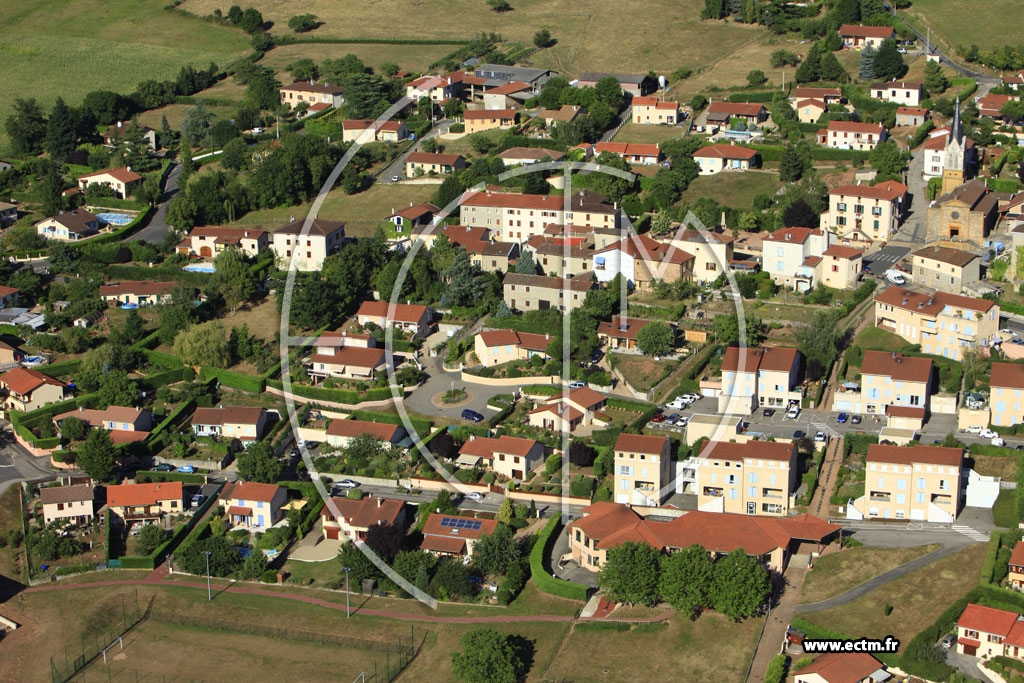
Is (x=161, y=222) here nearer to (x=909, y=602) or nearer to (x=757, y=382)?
(x=757, y=382)

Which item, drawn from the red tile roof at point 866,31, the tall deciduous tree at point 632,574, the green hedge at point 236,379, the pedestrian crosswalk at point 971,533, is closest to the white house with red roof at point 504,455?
the tall deciduous tree at point 632,574

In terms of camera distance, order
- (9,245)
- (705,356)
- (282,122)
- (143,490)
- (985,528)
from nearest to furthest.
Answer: (985,528), (143,490), (705,356), (9,245), (282,122)

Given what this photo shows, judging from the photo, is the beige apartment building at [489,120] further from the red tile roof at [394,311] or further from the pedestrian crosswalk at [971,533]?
the pedestrian crosswalk at [971,533]

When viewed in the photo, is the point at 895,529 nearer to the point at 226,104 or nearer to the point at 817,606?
the point at 817,606

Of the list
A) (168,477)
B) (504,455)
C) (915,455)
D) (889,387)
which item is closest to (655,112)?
(889,387)

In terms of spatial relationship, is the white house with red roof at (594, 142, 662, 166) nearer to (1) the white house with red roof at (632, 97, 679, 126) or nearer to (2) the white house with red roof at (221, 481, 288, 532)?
(1) the white house with red roof at (632, 97, 679, 126)

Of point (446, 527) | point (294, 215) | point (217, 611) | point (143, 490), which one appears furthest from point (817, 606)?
point (294, 215)

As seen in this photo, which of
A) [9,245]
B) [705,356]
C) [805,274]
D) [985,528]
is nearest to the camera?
[985,528]
